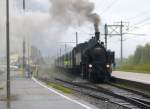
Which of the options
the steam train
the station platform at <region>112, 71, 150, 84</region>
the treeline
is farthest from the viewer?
the treeline

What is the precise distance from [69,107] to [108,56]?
75.1 feet

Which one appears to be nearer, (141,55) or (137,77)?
(137,77)

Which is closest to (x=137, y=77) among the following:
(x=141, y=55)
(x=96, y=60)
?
(x=96, y=60)

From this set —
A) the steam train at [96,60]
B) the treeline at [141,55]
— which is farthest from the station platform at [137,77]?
the treeline at [141,55]

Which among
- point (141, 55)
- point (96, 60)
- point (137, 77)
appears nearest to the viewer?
point (96, 60)

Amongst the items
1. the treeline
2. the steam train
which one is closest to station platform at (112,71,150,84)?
the steam train

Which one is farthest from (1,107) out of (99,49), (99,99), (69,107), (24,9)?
(24,9)

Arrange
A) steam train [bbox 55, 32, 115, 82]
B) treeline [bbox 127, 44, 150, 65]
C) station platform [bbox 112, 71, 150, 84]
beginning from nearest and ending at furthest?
station platform [bbox 112, 71, 150, 84], steam train [bbox 55, 32, 115, 82], treeline [bbox 127, 44, 150, 65]

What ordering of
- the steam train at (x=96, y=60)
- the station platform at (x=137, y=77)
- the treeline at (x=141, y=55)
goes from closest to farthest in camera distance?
the station platform at (x=137, y=77) < the steam train at (x=96, y=60) < the treeline at (x=141, y=55)

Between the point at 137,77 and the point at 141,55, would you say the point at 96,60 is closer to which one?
the point at 137,77

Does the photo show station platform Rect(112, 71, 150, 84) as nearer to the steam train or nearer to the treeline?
the steam train

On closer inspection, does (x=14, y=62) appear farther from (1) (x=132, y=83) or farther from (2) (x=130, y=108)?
(2) (x=130, y=108)

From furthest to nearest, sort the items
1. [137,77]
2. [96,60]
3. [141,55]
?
[141,55]
[137,77]
[96,60]

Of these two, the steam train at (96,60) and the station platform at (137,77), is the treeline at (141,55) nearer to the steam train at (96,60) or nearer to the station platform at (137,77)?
the station platform at (137,77)
